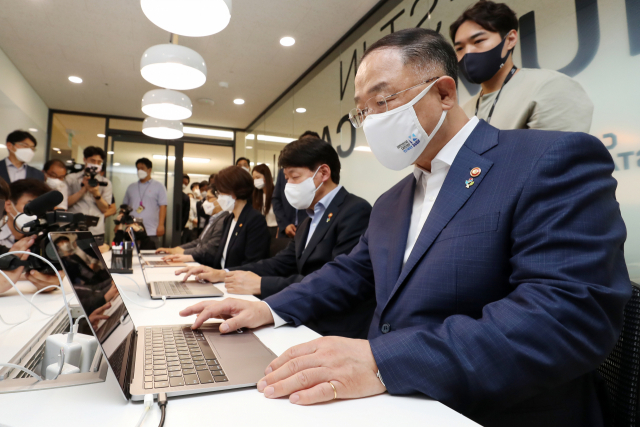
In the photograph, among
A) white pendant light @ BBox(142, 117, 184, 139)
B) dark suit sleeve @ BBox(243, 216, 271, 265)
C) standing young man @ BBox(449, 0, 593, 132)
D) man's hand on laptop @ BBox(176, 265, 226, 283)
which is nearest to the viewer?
standing young man @ BBox(449, 0, 593, 132)

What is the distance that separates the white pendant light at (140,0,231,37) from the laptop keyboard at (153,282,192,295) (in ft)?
3.81

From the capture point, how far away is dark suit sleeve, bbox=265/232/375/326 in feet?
3.14

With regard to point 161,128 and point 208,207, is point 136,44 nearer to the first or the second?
point 161,128

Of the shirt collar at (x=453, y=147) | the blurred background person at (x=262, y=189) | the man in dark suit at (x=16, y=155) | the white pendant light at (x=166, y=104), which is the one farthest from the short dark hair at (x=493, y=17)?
the man in dark suit at (x=16, y=155)

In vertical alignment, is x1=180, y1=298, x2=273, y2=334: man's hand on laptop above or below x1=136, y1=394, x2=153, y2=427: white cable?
above

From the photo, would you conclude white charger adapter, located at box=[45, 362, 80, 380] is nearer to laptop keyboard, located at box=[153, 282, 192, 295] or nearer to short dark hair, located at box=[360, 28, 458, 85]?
laptop keyboard, located at box=[153, 282, 192, 295]

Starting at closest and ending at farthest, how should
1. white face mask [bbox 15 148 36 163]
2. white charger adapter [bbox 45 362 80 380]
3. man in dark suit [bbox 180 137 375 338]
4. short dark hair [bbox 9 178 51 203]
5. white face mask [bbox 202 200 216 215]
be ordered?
1. white charger adapter [bbox 45 362 80 380]
2. man in dark suit [bbox 180 137 375 338]
3. short dark hair [bbox 9 178 51 203]
4. white face mask [bbox 15 148 36 163]
5. white face mask [bbox 202 200 216 215]

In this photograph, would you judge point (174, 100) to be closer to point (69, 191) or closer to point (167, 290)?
point (167, 290)

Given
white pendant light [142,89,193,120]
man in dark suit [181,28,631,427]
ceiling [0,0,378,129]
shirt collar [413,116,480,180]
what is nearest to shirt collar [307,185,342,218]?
man in dark suit [181,28,631,427]

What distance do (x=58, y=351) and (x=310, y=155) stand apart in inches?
55.2

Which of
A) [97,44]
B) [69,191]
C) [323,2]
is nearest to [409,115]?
[323,2]

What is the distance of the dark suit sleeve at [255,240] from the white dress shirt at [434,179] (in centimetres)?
186

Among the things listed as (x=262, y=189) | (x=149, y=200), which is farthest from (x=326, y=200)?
(x=149, y=200)

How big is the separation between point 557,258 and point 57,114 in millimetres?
7265
